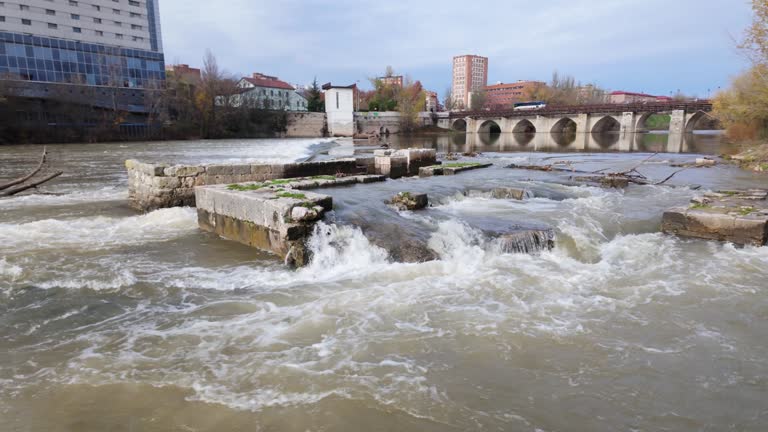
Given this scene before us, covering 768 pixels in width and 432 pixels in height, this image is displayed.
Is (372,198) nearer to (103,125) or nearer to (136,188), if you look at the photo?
(136,188)

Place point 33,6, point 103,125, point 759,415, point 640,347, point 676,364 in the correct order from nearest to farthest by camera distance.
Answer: point 759,415 < point 676,364 < point 640,347 < point 103,125 < point 33,6

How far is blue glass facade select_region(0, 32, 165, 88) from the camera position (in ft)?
163

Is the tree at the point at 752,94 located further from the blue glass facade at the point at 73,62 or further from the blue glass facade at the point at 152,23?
the blue glass facade at the point at 152,23

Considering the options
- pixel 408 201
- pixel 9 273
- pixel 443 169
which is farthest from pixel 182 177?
pixel 443 169

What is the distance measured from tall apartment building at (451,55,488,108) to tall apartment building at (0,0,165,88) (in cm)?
13380

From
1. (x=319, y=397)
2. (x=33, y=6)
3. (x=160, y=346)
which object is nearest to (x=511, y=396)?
(x=319, y=397)

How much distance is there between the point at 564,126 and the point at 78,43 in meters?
70.5

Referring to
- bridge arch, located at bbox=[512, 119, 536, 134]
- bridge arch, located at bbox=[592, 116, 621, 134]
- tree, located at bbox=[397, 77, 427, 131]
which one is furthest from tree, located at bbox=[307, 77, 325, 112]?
bridge arch, located at bbox=[592, 116, 621, 134]

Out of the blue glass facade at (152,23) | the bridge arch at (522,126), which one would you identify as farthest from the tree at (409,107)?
the blue glass facade at (152,23)

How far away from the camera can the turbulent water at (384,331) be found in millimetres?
3279

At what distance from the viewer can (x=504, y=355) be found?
4.07 metres

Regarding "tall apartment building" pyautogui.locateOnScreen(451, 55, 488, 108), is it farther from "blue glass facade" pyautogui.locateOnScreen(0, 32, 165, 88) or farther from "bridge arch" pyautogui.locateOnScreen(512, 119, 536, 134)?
"blue glass facade" pyautogui.locateOnScreen(0, 32, 165, 88)

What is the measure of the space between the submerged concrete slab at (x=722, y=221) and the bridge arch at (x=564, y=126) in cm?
6710

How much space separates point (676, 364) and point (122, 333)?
506 cm
